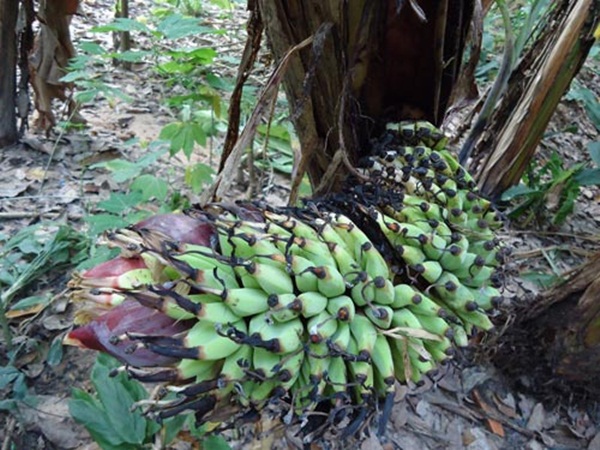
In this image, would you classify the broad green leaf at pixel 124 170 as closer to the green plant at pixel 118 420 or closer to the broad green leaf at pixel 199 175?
the broad green leaf at pixel 199 175

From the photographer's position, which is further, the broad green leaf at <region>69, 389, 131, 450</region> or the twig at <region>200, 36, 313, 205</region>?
the broad green leaf at <region>69, 389, 131, 450</region>

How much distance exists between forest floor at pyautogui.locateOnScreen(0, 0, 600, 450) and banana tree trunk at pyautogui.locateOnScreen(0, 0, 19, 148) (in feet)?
0.20

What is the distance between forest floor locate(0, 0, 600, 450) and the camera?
918 mm

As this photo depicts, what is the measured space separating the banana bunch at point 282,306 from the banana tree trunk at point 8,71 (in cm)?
140

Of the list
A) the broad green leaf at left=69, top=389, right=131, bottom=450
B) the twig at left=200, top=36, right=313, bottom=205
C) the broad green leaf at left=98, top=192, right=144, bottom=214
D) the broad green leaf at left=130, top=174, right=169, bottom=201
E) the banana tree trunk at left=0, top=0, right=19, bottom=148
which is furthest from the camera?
the banana tree trunk at left=0, top=0, right=19, bottom=148

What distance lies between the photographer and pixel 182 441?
35.8 inches

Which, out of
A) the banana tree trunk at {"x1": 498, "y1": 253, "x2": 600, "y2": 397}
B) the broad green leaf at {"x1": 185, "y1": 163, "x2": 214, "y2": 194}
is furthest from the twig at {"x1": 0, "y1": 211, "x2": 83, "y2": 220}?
the banana tree trunk at {"x1": 498, "y1": 253, "x2": 600, "y2": 397}

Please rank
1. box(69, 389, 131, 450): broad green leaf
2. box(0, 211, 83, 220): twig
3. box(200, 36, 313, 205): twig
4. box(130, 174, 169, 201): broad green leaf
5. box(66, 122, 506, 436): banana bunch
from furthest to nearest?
1. box(0, 211, 83, 220): twig
2. box(130, 174, 169, 201): broad green leaf
3. box(69, 389, 131, 450): broad green leaf
4. box(200, 36, 313, 205): twig
5. box(66, 122, 506, 436): banana bunch

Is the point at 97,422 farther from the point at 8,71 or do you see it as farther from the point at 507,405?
the point at 8,71

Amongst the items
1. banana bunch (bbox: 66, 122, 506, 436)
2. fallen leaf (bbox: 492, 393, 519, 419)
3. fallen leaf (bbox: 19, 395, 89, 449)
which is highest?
banana bunch (bbox: 66, 122, 506, 436)

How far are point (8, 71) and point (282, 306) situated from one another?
1568 millimetres

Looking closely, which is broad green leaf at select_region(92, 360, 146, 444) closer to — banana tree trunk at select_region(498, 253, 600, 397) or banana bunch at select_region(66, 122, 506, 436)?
banana bunch at select_region(66, 122, 506, 436)

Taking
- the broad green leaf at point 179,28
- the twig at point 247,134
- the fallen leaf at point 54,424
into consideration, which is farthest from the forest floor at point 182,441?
the broad green leaf at point 179,28

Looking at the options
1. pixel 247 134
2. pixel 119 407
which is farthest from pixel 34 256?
pixel 247 134
